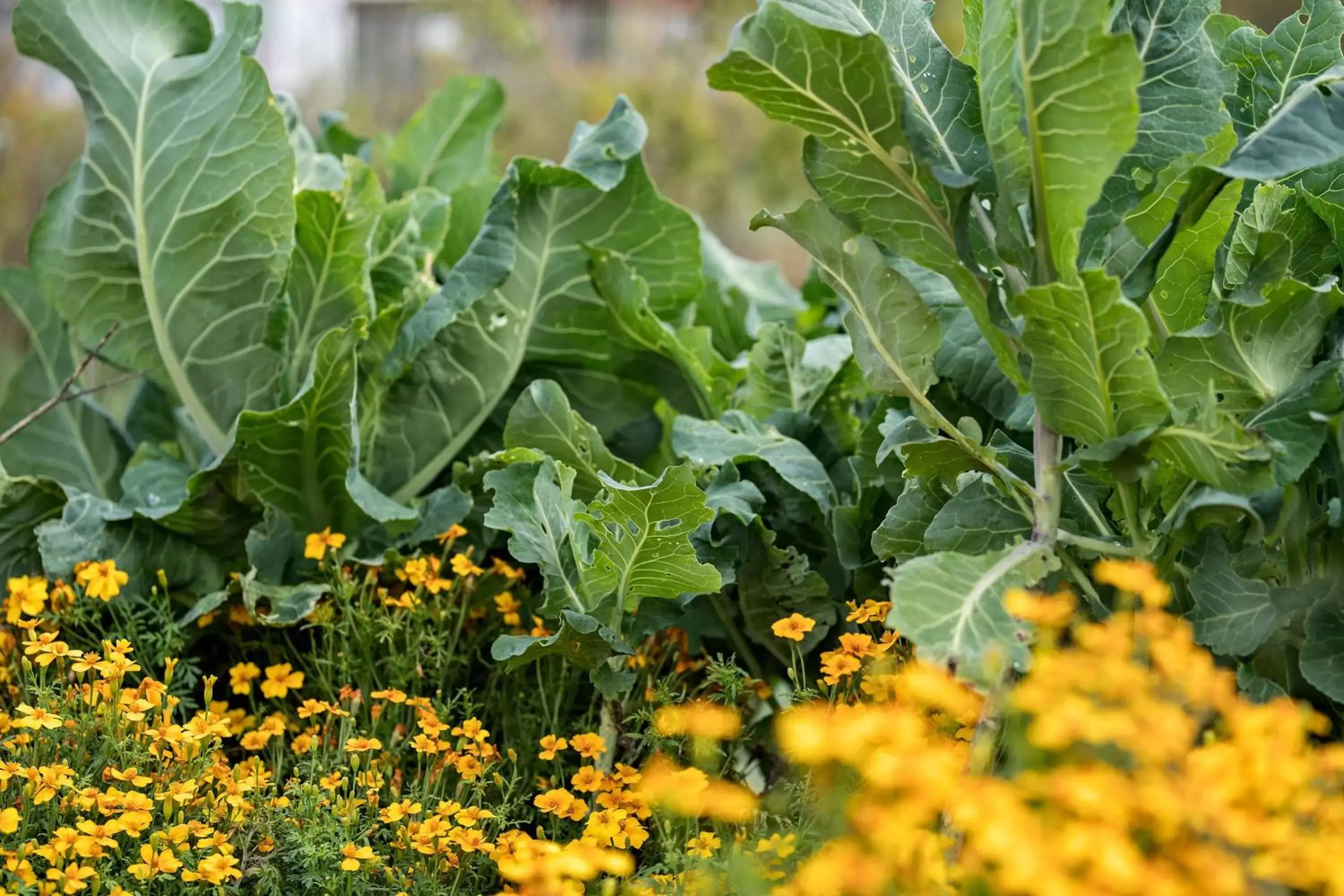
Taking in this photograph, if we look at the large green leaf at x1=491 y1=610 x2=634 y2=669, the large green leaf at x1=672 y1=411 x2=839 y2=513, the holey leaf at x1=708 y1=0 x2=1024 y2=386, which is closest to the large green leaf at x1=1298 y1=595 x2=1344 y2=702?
the holey leaf at x1=708 y1=0 x2=1024 y2=386

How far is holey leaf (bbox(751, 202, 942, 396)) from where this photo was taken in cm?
193

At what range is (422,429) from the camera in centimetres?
290

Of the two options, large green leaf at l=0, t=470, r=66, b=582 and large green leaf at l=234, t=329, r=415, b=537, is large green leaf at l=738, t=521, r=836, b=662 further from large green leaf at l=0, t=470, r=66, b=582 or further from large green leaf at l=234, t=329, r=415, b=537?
large green leaf at l=0, t=470, r=66, b=582

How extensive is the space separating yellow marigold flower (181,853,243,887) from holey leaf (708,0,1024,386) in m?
1.30

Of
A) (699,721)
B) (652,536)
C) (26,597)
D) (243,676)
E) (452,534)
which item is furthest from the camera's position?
(452,534)

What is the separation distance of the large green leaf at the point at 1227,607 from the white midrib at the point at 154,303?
2039 millimetres

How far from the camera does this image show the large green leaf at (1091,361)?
1659mm

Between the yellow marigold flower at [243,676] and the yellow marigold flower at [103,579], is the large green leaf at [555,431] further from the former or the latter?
the yellow marigold flower at [103,579]

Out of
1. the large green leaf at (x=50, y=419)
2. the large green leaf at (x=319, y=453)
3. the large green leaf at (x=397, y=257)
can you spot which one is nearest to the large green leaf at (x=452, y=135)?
the large green leaf at (x=397, y=257)

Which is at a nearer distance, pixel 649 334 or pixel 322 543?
pixel 322 543

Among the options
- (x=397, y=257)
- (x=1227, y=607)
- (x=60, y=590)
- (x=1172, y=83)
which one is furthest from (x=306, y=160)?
(x=1227, y=607)

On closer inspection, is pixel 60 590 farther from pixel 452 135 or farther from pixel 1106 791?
pixel 1106 791

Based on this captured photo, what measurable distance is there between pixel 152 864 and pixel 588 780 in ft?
2.16

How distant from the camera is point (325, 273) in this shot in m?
2.84
